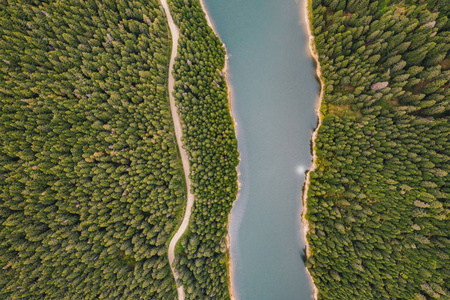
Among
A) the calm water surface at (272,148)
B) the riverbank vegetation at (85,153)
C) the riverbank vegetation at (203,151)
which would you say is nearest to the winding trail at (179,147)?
the riverbank vegetation at (203,151)

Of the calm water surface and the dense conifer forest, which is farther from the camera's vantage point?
the calm water surface

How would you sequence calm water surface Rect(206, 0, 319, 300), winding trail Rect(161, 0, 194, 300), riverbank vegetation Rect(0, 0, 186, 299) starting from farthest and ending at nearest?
calm water surface Rect(206, 0, 319, 300)
winding trail Rect(161, 0, 194, 300)
riverbank vegetation Rect(0, 0, 186, 299)

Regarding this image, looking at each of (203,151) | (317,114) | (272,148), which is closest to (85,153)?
(203,151)

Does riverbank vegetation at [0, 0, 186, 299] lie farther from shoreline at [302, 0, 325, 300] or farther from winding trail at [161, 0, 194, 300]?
shoreline at [302, 0, 325, 300]

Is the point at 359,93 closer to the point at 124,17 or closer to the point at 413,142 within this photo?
the point at 413,142

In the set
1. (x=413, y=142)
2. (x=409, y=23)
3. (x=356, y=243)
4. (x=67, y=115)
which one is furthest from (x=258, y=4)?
(x=356, y=243)

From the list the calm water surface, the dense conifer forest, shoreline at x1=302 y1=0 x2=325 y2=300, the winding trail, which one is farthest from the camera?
the calm water surface

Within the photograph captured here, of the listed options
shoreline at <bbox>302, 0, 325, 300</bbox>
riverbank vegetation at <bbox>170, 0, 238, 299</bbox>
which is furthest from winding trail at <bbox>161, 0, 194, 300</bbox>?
shoreline at <bbox>302, 0, 325, 300</bbox>
